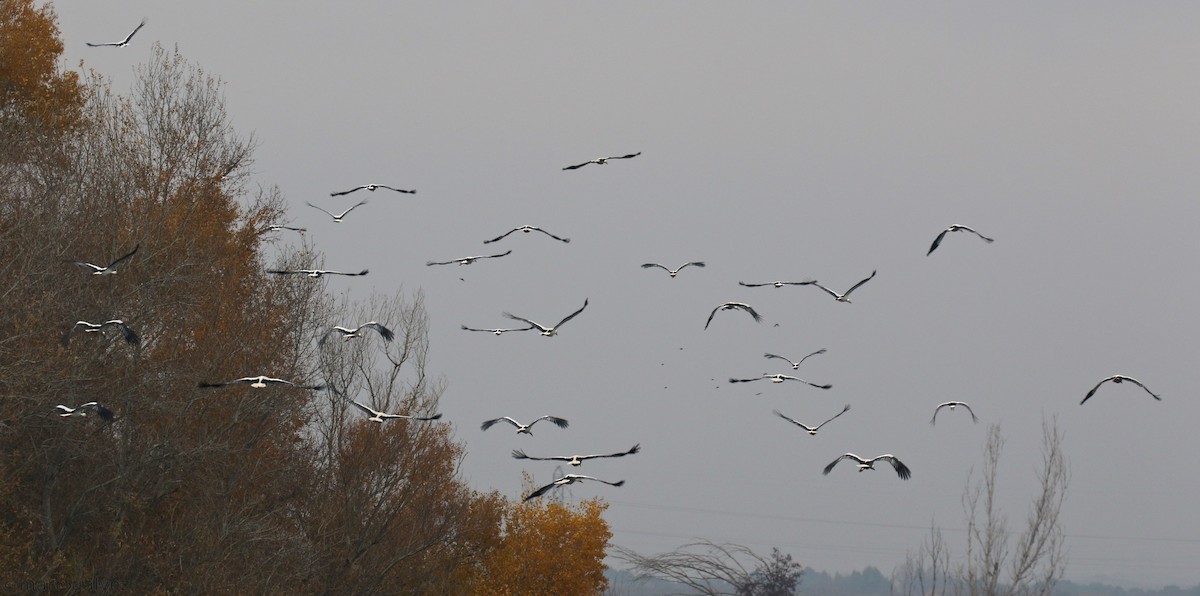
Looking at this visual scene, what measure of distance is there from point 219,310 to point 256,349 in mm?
1329

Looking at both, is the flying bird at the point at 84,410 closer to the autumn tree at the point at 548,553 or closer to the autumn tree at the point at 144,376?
the autumn tree at the point at 144,376

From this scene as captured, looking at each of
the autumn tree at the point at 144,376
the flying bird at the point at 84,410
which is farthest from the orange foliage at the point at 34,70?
the flying bird at the point at 84,410

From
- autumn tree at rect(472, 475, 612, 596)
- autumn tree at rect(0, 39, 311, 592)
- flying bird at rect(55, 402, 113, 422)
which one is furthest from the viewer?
autumn tree at rect(472, 475, 612, 596)

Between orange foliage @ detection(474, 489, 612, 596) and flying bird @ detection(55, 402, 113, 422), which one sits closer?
flying bird @ detection(55, 402, 113, 422)

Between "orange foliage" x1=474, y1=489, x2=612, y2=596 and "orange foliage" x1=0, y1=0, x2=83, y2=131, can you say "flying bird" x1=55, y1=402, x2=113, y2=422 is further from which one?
"orange foliage" x1=474, y1=489, x2=612, y2=596

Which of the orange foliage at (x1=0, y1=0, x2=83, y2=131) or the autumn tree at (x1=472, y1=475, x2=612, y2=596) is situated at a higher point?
the orange foliage at (x1=0, y1=0, x2=83, y2=131)

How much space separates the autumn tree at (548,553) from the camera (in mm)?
43594

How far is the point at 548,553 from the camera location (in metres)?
44.8

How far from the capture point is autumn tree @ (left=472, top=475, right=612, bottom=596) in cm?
4359

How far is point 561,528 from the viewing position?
150 feet

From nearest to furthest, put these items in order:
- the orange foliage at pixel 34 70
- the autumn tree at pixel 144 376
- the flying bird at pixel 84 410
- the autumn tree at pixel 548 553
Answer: the flying bird at pixel 84 410 < the autumn tree at pixel 144 376 < the orange foliage at pixel 34 70 < the autumn tree at pixel 548 553

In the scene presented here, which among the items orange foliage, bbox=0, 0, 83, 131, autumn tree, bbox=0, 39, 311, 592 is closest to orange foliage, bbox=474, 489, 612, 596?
autumn tree, bbox=0, 39, 311, 592

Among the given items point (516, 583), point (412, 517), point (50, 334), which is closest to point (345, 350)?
point (412, 517)

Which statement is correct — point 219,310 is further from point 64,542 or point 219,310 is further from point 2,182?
point 64,542
